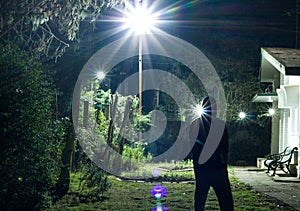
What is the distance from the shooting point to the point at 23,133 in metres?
7.74

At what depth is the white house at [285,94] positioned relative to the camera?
43.2 ft

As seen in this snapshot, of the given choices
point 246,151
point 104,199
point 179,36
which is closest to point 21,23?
point 104,199

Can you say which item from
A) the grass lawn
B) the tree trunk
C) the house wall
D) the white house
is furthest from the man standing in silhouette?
the house wall

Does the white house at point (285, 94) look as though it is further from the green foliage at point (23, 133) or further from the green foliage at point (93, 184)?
the green foliage at point (23, 133)

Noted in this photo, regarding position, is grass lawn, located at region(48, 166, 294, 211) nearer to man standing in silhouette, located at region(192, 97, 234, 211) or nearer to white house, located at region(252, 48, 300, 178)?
man standing in silhouette, located at region(192, 97, 234, 211)

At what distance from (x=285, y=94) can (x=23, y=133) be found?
1051 cm

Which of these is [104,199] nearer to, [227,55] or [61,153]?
[61,153]

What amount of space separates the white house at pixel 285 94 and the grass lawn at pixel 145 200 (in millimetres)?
3248

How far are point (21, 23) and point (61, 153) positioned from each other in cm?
288

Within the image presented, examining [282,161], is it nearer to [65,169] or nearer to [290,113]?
[290,113]

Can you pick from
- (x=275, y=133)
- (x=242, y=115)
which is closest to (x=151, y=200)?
(x=275, y=133)

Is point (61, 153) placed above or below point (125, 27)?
below

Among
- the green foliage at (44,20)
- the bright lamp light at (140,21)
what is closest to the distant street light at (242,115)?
the bright lamp light at (140,21)

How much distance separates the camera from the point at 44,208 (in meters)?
8.57
